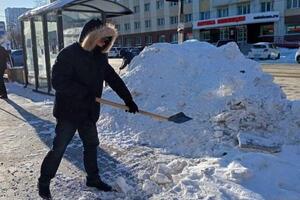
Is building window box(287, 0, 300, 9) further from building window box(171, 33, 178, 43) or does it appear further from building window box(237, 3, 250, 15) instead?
building window box(171, 33, 178, 43)

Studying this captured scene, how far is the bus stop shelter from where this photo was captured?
11211 millimetres

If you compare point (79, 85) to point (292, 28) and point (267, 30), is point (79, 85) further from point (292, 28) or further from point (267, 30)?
point (267, 30)

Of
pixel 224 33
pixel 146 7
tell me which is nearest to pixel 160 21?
pixel 146 7

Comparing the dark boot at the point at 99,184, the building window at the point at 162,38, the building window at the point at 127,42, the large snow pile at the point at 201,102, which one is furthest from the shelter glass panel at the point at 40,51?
the building window at the point at 127,42

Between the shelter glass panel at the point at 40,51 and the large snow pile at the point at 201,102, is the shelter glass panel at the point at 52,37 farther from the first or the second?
the large snow pile at the point at 201,102

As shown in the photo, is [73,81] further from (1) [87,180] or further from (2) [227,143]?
(2) [227,143]

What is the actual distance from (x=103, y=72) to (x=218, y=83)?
3.27 metres

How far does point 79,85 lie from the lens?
12.8ft

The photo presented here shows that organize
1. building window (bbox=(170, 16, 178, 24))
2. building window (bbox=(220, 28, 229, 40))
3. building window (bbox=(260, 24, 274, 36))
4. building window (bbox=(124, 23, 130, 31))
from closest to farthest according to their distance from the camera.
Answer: building window (bbox=(260, 24, 274, 36))
building window (bbox=(220, 28, 229, 40))
building window (bbox=(170, 16, 178, 24))
building window (bbox=(124, 23, 130, 31))

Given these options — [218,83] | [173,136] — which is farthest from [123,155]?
[218,83]

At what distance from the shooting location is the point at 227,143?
5.38 m

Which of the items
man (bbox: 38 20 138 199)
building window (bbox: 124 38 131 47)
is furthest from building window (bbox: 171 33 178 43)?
man (bbox: 38 20 138 199)

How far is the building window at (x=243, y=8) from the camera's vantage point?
49816mm

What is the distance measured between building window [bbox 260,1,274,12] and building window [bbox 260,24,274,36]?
191cm
